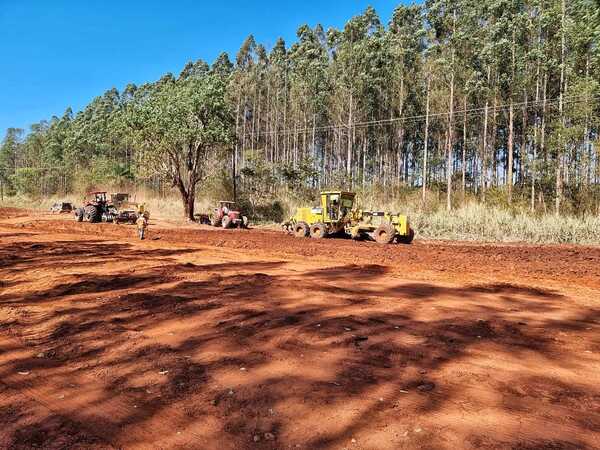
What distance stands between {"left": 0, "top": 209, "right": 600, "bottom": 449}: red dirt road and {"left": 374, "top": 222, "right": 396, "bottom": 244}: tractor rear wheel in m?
6.96

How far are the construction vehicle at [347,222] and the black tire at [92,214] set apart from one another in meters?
12.4

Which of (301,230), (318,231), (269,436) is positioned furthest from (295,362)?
(301,230)

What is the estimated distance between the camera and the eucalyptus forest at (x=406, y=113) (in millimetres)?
23328

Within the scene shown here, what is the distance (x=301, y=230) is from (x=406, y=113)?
988 inches

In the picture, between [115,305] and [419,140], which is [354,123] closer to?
[419,140]

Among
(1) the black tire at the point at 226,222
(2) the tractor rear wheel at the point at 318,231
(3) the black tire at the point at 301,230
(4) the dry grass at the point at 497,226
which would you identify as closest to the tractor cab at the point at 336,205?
(2) the tractor rear wheel at the point at 318,231

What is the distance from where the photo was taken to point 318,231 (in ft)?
55.6

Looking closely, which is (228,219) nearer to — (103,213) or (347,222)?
(347,222)

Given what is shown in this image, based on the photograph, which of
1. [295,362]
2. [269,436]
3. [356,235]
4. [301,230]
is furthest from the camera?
[301,230]

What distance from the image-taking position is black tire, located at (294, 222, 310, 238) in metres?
17.2

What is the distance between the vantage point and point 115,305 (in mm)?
5875

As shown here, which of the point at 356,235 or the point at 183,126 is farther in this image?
the point at 183,126

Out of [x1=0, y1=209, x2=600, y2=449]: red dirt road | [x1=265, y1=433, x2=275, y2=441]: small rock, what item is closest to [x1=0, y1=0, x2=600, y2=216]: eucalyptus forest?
[x1=0, y1=209, x2=600, y2=449]: red dirt road

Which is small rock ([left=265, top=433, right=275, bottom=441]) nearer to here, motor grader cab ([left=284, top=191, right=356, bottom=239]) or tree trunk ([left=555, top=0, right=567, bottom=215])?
motor grader cab ([left=284, top=191, right=356, bottom=239])
